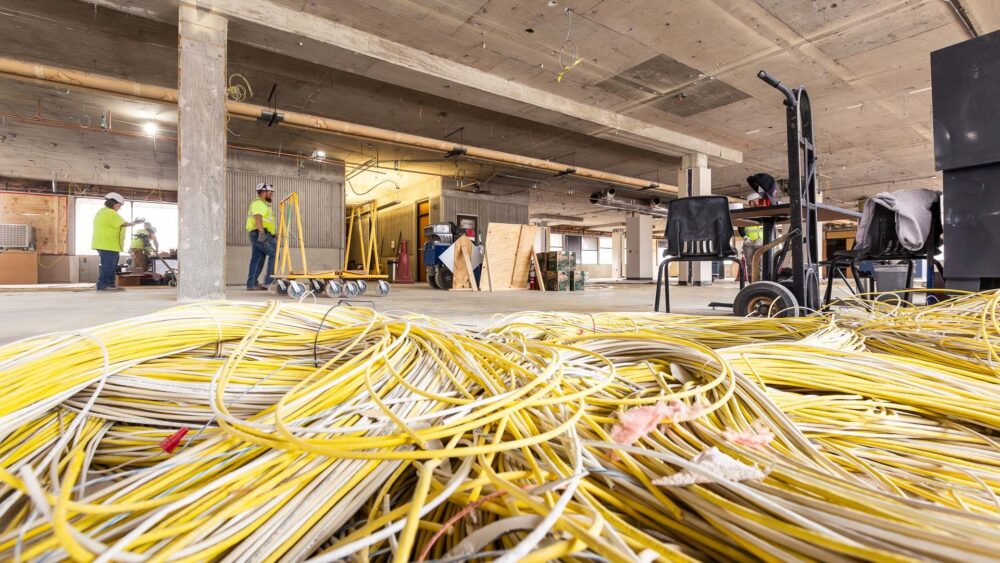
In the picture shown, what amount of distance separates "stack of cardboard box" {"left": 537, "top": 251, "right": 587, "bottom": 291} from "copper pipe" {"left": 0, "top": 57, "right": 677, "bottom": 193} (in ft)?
8.26

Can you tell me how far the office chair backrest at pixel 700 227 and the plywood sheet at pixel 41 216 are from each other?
16.3 meters

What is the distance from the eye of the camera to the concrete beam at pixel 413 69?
429 cm

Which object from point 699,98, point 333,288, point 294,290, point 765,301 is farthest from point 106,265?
point 699,98

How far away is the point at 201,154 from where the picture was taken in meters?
3.93

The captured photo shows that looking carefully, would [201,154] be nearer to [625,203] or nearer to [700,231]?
[700,231]

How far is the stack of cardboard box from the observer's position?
714 cm

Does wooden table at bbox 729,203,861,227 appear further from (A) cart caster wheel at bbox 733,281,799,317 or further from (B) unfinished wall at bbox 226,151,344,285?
(B) unfinished wall at bbox 226,151,344,285

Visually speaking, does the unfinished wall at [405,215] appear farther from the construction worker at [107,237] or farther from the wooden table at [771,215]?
the wooden table at [771,215]

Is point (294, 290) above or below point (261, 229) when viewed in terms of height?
below

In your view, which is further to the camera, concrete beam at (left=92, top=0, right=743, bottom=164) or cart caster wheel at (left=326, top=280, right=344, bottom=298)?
cart caster wheel at (left=326, top=280, right=344, bottom=298)

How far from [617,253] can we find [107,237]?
21770 mm

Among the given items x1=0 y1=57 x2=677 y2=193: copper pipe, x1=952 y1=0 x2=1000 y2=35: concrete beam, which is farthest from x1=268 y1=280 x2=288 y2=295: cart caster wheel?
x1=952 y1=0 x2=1000 y2=35: concrete beam

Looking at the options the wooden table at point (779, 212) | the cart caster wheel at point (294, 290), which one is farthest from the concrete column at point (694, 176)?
the cart caster wheel at point (294, 290)

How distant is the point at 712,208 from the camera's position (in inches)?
108
